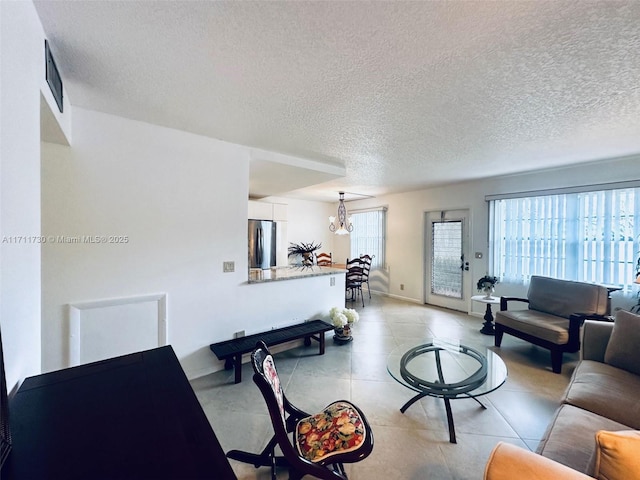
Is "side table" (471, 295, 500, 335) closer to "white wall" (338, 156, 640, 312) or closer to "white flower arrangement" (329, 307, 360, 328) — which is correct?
"white wall" (338, 156, 640, 312)

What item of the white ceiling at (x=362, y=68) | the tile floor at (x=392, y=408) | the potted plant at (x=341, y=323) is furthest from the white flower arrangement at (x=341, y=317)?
the white ceiling at (x=362, y=68)

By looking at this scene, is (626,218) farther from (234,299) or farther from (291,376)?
(234,299)

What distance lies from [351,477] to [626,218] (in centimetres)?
440

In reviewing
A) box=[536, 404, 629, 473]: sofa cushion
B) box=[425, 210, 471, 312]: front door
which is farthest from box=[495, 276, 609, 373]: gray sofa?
box=[536, 404, 629, 473]: sofa cushion

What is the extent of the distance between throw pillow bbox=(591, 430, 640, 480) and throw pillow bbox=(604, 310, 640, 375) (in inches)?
64.3

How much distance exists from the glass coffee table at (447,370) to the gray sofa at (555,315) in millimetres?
974

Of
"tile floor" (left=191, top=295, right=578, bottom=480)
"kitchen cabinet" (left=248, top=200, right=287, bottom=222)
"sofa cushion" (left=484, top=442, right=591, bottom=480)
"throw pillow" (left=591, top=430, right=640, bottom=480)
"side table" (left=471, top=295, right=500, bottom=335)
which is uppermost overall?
"kitchen cabinet" (left=248, top=200, right=287, bottom=222)

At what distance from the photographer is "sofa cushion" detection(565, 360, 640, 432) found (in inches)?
57.4

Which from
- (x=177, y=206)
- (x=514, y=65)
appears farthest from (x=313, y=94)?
(x=177, y=206)

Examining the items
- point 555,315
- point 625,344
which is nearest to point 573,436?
point 625,344

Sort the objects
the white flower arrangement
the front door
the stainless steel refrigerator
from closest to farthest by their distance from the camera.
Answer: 1. the white flower arrangement
2. the stainless steel refrigerator
3. the front door

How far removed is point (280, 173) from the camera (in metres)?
3.66

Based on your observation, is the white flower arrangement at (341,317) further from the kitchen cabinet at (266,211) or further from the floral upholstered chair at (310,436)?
the kitchen cabinet at (266,211)

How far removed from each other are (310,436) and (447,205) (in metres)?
4.86
